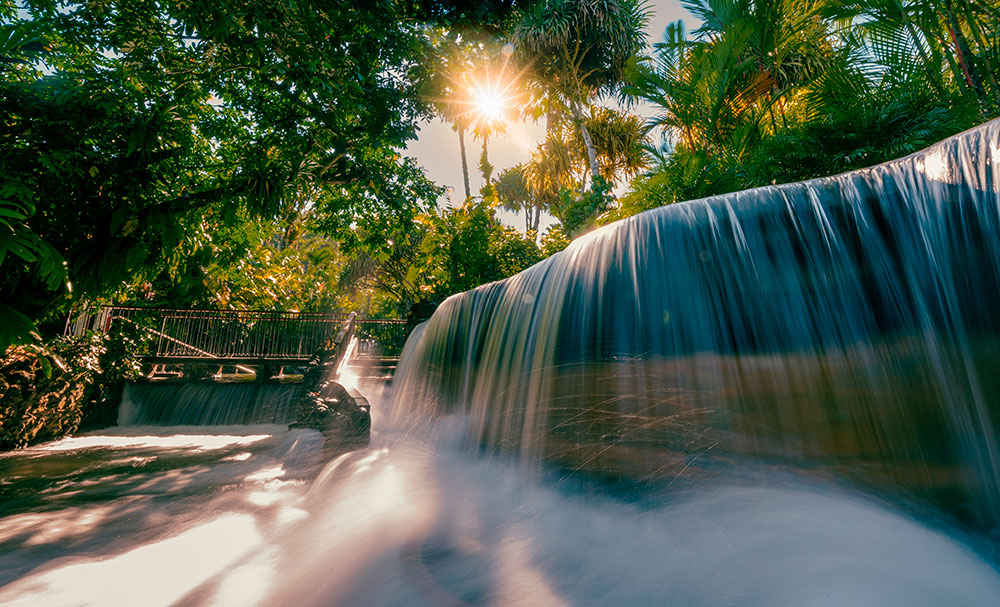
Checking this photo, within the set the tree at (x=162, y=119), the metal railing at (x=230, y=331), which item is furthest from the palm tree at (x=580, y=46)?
the metal railing at (x=230, y=331)

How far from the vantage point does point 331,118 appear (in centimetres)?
736

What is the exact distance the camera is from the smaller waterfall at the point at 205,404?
30.5 feet

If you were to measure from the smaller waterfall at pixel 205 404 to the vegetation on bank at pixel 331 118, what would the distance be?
7.77ft

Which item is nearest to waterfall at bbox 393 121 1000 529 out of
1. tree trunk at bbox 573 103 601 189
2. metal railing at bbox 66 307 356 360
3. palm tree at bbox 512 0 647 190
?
metal railing at bbox 66 307 356 360

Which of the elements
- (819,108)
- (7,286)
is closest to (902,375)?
(819,108)

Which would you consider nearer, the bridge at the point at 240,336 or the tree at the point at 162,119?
the tree at the point at 162,119

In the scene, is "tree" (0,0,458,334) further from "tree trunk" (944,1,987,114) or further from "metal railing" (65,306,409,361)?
"tree trunk" (944,1,987,114)

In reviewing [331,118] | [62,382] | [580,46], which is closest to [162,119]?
[331,118]

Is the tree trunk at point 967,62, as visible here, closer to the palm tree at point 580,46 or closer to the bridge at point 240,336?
the palm tree at point 580,46

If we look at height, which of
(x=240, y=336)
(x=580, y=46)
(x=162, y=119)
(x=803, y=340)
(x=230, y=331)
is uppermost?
(x=580, y=46)

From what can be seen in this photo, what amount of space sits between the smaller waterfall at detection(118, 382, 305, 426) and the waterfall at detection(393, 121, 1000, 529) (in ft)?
27.6

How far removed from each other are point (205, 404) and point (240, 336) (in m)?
2.69

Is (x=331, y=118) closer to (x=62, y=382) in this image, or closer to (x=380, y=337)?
(x=62, y=382)

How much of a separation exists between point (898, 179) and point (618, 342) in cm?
208
